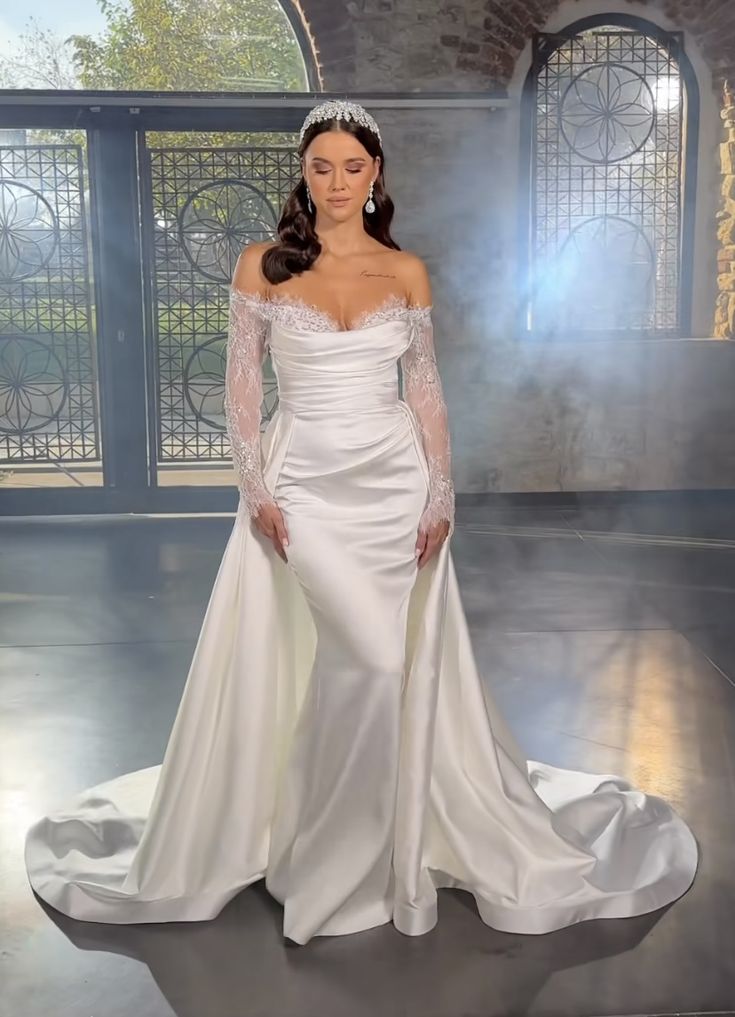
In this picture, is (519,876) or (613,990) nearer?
(613,990)

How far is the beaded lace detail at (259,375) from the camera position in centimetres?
290

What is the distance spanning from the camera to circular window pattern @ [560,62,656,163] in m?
8.45

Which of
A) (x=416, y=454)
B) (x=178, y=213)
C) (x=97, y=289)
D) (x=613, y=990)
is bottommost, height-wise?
(x=613, y=990)

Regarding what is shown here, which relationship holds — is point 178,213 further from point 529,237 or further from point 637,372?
point 637,372

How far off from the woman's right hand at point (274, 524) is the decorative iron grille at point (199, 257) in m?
5.55

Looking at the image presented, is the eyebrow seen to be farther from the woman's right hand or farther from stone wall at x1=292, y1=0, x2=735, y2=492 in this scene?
stone wall at x1=292, y1=0, x2=735, y2=492

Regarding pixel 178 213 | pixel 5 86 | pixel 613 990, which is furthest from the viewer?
pixel 5 86

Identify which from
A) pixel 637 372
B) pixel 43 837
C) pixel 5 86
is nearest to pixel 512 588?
pixel 637 372

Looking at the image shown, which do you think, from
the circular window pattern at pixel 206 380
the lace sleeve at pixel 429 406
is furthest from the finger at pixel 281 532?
the circular window pattern at pixel 206 380

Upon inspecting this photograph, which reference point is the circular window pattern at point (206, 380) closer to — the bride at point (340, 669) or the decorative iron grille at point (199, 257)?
the decorative iron grille at point (199, 257)

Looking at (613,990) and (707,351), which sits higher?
(707,351)

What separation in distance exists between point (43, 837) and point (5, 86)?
23.1 ft

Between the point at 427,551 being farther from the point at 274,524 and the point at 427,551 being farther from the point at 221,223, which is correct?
the point at 221,223

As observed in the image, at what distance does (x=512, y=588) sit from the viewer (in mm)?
6238
